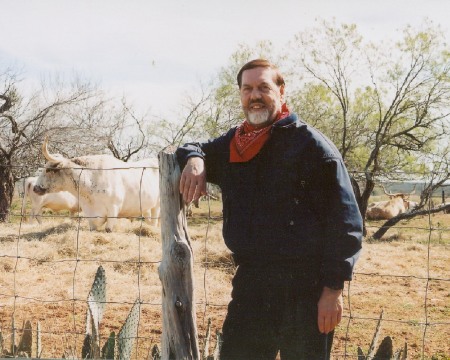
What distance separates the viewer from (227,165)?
7.92 ft

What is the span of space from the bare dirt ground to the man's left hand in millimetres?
1007

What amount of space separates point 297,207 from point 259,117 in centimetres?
43

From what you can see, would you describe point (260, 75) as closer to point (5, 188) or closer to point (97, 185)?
point (97, 185)

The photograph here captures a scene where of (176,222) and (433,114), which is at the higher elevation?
(433,114)

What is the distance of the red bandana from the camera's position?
2.29m

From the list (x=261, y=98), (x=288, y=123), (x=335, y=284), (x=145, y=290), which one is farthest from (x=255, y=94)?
(x=145, y=290)

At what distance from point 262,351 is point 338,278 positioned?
498mm

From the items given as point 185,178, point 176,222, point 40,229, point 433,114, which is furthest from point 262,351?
point 433,114

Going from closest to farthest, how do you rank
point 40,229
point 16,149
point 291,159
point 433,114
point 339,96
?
point 291,159, point 40,229, point 16,149, point 433,114, point 339,96

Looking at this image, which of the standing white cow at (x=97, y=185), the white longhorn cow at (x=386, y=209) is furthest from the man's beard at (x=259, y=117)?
the white longhorn cow at (x=386, y=209)

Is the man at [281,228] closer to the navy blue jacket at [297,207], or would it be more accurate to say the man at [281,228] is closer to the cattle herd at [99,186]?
the navy blue jacket at [297,207]

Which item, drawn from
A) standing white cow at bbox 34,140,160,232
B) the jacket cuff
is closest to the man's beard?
the jacket cuff

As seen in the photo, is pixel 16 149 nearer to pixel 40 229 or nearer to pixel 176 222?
pixel 40 229

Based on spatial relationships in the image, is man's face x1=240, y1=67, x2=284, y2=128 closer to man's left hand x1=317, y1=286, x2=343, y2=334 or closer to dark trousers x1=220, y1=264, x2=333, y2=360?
dark trousers x1=220, y1=264, x2=333, y2=360
